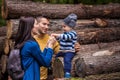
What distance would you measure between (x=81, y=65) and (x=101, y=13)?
383 centimetres

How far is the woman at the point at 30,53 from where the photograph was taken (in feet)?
15.8

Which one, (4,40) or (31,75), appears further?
(4,40)

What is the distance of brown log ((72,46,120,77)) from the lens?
621 cm

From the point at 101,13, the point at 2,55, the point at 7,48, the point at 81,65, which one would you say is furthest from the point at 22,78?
the point at 101,13

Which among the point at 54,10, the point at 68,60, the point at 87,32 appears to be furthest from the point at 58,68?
the point at 54,10

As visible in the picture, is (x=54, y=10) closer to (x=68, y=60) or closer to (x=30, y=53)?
(x=68, y=60)

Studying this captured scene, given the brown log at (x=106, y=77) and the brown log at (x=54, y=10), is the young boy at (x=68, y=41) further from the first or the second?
the brown log at (x=54, y=10)

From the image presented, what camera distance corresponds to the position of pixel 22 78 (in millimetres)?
4938

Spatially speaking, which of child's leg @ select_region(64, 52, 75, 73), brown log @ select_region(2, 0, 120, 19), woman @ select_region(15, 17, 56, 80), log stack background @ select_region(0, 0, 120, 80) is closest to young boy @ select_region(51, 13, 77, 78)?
child's leg @ select_region(64, 52, 75, 73)

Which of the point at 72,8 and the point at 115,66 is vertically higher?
the point at 72,8

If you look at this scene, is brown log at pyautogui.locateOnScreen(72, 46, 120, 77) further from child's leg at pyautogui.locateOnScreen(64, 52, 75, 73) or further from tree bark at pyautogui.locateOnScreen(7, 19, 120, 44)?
tree bark at pyautogui.locateOnScreen(7, 19, 120, 44)

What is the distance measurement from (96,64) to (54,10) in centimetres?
321

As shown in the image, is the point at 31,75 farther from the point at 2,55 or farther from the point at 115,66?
the point at 2,55

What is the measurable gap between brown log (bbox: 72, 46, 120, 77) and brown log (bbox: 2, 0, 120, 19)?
8.37 feet
